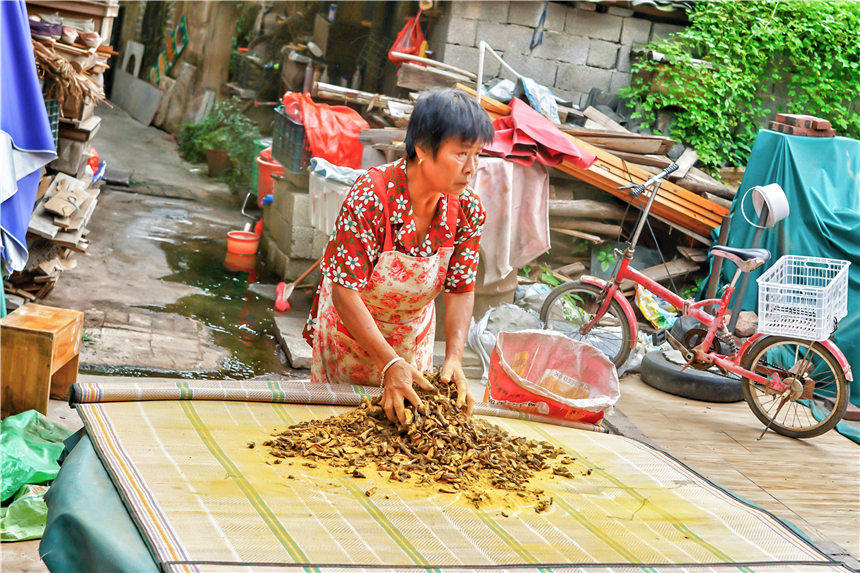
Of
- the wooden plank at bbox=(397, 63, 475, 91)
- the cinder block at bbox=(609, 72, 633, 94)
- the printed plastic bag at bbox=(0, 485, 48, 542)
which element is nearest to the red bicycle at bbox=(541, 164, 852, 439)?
the wooden plank at bbox=(397, 63, 475, 91)

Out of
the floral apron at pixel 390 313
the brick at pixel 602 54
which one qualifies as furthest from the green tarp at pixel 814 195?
the floral apron at pixel 390 313

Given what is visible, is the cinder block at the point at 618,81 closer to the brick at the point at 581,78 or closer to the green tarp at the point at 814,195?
the brick at the point at 581,78

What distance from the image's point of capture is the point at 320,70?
33.1 feet

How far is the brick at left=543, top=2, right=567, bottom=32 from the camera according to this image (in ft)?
24.5

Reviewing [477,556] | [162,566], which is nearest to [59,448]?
[162,566]

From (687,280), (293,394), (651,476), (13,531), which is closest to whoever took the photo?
(651,476)

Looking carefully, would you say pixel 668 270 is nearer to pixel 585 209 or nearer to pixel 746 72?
pixel 585 209

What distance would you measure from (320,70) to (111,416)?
8.88 m

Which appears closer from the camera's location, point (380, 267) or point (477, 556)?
point (477, 556)

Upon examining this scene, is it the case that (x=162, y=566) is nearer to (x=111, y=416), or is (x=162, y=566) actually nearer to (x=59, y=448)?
(x=111, y=416)

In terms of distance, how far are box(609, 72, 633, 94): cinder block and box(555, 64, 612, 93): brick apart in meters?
0.04

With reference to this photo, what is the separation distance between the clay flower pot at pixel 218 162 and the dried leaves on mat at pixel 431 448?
943 cm

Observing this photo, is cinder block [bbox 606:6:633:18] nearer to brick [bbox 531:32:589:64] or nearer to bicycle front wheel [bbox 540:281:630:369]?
brick [bbox 531:32:589:64]

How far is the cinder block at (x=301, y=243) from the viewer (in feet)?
21.4
